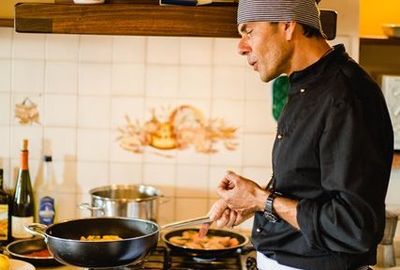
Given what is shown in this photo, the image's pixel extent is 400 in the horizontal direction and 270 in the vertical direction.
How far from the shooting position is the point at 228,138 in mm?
2426

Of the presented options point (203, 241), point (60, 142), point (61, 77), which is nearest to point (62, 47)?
point (61, 77)

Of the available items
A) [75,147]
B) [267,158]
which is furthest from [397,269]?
[75,147]

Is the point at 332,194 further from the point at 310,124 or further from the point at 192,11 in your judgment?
the point at 192,11

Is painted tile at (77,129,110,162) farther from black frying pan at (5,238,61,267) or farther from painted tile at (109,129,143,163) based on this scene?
black frying pan at (5,238,61,267)

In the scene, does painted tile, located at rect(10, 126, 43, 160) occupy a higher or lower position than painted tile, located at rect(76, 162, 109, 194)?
higher

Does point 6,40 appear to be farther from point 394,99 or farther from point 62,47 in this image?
point 394,99

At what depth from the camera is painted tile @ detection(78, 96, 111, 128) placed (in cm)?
244

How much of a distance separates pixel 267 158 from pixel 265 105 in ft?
0.61

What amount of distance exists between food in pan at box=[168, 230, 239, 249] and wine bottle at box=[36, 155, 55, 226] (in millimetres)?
441

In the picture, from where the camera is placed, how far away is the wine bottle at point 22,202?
231 cm

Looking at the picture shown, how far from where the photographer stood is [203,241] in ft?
7.27

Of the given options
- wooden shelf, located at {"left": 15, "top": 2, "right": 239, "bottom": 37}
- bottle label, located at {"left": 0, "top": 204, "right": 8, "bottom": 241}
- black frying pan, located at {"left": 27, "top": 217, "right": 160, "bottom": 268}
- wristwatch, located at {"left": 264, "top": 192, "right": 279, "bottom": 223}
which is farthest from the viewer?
bottle label, located at {"left": 0, "top": 204, "right": 8, "bottom": 241}

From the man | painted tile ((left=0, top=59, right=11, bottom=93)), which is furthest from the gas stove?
painted tile ((left=0, top=59, right=11, bottom=93))

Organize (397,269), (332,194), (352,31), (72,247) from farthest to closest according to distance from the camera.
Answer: (352,31) < (397,269) < (72,247) < (332,194)
